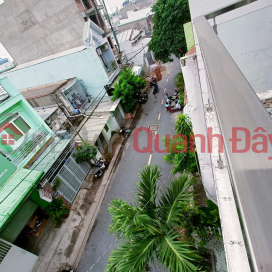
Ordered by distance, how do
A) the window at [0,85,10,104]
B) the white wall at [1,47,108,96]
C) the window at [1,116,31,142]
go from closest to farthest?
the window at [0,85,10,104]
the window at [1,116,31,142]
the white wall at [1,47,108,96]

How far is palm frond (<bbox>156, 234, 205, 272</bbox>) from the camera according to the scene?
8.65 ft

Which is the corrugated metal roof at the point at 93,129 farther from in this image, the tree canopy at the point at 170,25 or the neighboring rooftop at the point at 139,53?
the neighboring rooftop at the point at 139,53

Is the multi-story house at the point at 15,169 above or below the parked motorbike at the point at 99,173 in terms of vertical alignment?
above

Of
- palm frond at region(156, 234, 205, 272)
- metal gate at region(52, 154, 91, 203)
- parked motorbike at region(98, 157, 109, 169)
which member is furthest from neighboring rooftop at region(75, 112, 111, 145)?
palm frond at region(156, 234, 205, 272)

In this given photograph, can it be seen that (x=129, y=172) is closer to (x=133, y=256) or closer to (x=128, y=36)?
(x=133, y=256)

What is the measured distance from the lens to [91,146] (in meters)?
8.97

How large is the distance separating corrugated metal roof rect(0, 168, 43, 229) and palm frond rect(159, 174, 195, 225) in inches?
196

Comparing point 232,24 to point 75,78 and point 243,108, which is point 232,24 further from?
point 75,78

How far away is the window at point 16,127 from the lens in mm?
6242

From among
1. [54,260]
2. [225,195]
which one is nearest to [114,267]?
[225,195]

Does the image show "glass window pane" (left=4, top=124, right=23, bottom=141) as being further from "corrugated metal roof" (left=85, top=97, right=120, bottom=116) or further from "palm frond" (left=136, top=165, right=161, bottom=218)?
"palm frond" (left=136, top=165, right=161, bottom=218)

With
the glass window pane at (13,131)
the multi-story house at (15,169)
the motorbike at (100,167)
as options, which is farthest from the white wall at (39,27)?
the motorbike at (100,167)

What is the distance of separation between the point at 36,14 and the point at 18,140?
1217 cm

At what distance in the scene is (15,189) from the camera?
5.76 m
